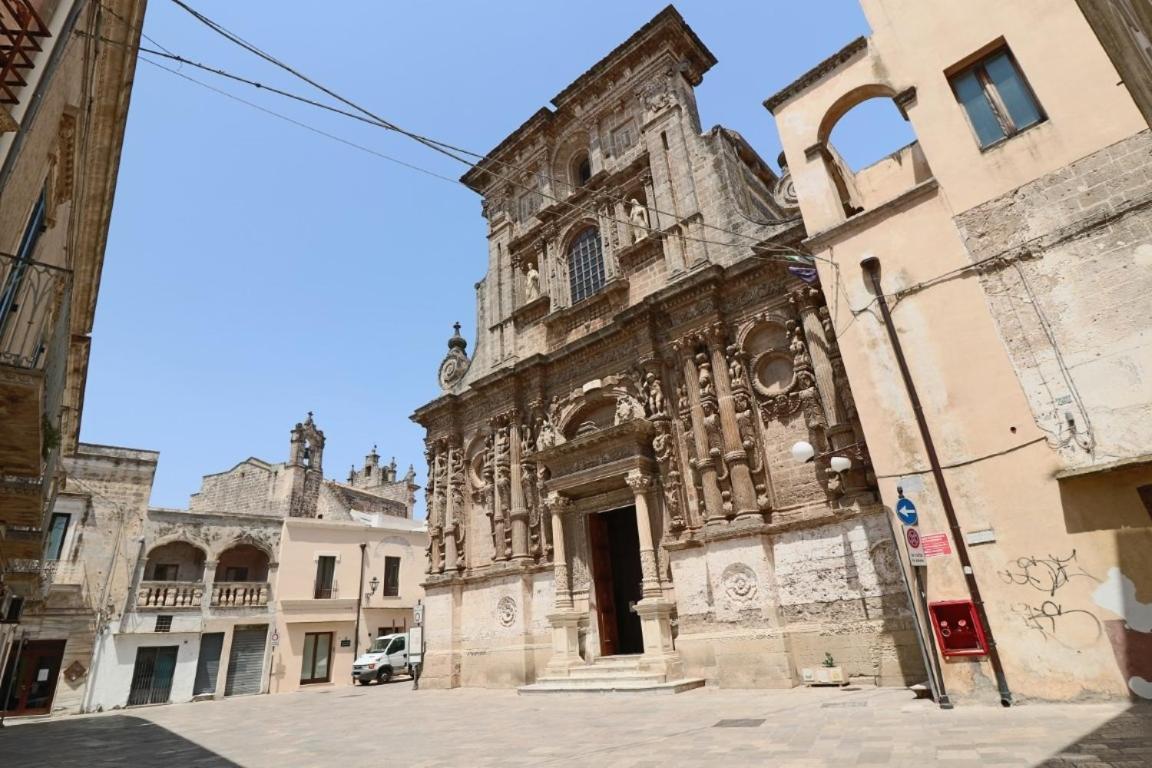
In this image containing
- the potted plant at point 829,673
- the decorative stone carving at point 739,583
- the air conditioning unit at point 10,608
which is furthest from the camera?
the air conditioning unit at point 10,608

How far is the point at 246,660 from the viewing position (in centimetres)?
2277

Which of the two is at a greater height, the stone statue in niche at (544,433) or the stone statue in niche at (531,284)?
the stone statue in niche at (531,284)

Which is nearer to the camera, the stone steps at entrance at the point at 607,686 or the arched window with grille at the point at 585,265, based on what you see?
the stone steps at entrance at the point at 607,686

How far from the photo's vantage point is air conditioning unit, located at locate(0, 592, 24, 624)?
12680 mm

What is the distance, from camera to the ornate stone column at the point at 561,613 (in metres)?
12.4

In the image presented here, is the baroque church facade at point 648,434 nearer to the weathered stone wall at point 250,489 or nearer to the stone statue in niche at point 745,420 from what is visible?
the stone statue in niche at point 745,420

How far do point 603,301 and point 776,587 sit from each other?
840 cm

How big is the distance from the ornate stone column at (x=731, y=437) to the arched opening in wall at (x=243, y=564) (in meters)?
21.3

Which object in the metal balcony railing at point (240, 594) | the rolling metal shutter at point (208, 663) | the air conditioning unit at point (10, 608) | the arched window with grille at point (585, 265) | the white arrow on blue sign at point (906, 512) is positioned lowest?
the rolling metal shutter at point (208, 663)


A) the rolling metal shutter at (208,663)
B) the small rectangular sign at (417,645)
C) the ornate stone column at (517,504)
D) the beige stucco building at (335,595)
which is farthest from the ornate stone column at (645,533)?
the rolling metal shutter at (208,663)

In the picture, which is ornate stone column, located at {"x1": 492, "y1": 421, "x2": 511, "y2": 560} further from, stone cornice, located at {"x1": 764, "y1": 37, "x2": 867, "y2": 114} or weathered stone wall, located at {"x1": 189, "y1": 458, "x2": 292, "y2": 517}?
weathered stone wall, located at {"x1": 189, "y1": 458, "x2": 292, "y2": 517}

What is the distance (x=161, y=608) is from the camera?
21375 mm

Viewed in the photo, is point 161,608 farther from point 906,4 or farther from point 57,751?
point 906,4

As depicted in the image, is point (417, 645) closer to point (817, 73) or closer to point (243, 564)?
point (243, 564)
